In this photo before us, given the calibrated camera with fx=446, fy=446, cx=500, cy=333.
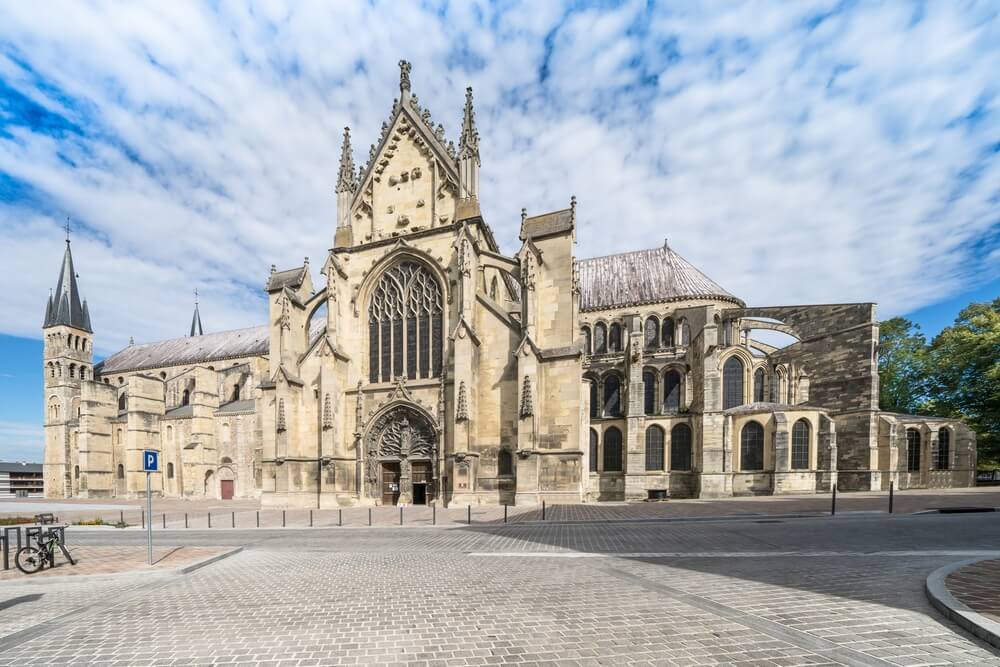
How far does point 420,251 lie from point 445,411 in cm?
791

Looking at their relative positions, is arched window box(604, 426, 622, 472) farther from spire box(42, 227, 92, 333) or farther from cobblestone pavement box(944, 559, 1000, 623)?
spire box(42, 227, 92, 333)

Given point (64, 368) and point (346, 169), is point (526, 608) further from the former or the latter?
point (64, 368)

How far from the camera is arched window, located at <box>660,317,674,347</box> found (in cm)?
3041

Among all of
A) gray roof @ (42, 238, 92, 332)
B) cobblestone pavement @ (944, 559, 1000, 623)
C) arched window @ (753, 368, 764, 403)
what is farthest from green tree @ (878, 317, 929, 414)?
gray roof @ (42, 238, 92, 332)

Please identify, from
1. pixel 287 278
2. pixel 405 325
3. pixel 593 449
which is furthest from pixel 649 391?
pixel 287 278

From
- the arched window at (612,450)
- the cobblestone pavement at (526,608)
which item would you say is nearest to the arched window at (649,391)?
the arched window at (612,450)

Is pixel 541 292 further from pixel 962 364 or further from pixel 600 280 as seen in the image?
pixel 962 364

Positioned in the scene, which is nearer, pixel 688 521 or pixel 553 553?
pixel 553 553

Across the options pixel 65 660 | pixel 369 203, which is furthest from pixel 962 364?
pixel 65 660

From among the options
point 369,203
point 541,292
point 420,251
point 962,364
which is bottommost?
point 962,364

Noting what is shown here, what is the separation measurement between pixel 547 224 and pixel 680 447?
15975 mm

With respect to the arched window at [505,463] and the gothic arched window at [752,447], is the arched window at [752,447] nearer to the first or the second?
the gothic arched window at [752,447]

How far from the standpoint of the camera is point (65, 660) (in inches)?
169

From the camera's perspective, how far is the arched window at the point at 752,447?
2430cm
